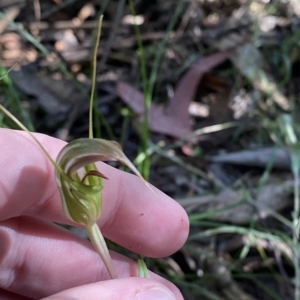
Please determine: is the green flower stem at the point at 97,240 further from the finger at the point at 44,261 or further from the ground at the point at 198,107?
the ground at the point at 198,107

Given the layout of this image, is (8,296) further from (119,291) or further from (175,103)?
(175,103)

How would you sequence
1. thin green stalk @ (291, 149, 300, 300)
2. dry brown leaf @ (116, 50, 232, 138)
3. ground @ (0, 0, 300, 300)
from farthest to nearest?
dry brown leaf @ (116, 50, 232, 138), ground @ (0, 0, 300, 300), thin green stalk @ (291, 149, 300, 300)

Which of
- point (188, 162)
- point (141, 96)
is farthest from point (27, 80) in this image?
point (188, 162)

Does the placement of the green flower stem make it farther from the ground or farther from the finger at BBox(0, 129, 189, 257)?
the ground

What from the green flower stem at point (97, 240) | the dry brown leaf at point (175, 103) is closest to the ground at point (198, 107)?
the dry brown leaf at point (175, 103)

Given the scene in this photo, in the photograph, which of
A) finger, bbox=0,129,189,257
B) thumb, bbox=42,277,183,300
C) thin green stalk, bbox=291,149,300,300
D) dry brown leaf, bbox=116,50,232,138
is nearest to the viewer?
thumb, bbox=42,277,183,300

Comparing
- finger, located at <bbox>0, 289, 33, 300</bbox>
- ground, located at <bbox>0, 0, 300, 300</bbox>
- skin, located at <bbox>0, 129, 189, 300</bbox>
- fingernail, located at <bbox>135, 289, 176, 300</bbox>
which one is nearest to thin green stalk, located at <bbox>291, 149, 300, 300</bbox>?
ground, located at <bbox>0, 0, 300, 300</bbox>
